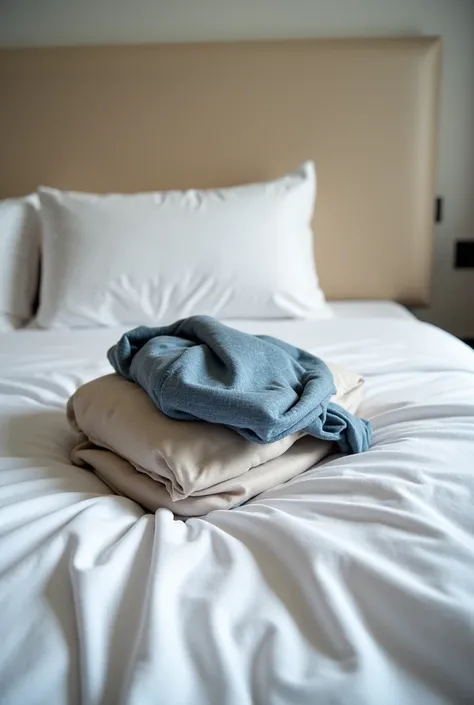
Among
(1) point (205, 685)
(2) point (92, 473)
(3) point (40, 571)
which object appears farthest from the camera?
(2) point (92, 473)

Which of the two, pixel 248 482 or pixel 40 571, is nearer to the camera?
pixel 40 571

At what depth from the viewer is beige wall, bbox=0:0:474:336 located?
1.90 meters

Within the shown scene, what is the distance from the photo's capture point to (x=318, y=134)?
189 centimetres

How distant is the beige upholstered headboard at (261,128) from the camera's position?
6.06ft

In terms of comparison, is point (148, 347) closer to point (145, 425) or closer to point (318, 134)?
point (145, 425)

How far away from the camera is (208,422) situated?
76 centimetres

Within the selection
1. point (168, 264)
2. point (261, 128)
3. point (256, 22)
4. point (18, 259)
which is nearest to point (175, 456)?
point (168, 264)

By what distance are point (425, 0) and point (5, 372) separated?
1.65 meters

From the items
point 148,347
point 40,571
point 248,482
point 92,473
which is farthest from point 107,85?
point 40,571

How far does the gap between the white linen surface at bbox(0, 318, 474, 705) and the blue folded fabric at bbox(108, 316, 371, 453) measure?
7cm

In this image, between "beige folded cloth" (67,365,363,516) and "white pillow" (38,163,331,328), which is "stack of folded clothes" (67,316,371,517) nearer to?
"beige folded cloth" (67,365,363,516)

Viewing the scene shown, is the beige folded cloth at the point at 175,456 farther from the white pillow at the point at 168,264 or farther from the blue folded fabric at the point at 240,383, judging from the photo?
the white pillow at the point at 168,264

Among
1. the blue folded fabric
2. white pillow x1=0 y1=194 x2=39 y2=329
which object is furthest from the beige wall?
the blue folded fabric

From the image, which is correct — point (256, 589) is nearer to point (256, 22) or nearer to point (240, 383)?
point (240, 383)
